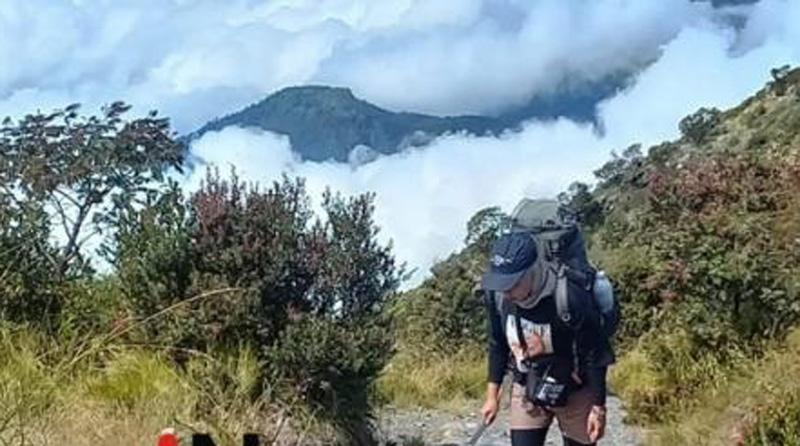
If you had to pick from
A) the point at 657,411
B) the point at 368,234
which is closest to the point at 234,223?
the point at 368,234

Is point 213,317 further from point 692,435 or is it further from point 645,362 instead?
point 645,362

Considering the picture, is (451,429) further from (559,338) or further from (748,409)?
(559,338)

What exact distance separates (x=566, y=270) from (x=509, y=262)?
0.26 metres

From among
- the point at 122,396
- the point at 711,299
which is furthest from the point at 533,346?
the point at 711,299

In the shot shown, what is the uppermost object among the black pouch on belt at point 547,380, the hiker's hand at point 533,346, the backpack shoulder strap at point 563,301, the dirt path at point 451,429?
the backpack shoulder strap at point 563,301

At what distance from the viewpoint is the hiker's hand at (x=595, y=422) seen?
6332 millimetres

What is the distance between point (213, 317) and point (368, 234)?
4.31 ft

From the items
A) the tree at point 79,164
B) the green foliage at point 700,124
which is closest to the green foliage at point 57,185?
the tree at point 79,164

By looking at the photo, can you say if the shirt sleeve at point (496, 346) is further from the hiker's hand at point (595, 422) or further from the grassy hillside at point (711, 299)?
the grassy hillside at point (711, 299)

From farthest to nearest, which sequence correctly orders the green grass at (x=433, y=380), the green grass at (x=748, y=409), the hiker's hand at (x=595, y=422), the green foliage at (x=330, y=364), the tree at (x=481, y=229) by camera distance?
1. the tree at (x=481, y=229)
2. the green grass at (x=433, y=380)
3. the green foliage at (x=330, y=364)
4. the green grass at (x=748, y=409)
5. the hiker's hand at (x=595, y=422)

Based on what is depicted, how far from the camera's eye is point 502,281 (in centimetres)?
611

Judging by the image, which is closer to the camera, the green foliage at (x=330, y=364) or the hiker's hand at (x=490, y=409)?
the hiker's hand at (x=490, y=409)

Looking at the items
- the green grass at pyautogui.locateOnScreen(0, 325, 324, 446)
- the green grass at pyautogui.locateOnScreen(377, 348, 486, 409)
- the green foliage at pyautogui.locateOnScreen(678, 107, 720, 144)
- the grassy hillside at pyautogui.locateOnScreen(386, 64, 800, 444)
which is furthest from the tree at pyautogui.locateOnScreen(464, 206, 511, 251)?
the green foliage at pyautogui.locateOnScreen(678, 107, 720, 144)

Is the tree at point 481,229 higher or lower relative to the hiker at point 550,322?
higher
